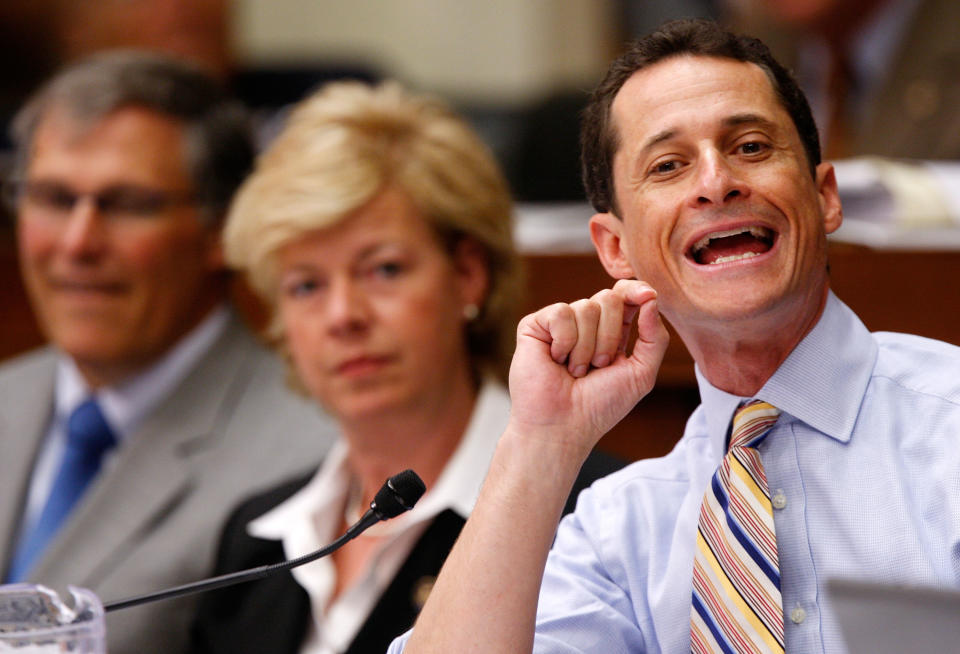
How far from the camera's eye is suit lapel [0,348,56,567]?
1909 millimetres

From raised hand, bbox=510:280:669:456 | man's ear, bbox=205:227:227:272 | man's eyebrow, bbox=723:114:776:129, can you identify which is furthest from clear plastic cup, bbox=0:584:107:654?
man's ear, bbox=205:227:227:272

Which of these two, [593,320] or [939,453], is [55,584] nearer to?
[593,320]

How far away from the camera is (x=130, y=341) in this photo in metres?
1.97

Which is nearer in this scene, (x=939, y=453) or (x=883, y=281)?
(x=939, y=453)

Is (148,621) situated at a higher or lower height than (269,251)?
lower

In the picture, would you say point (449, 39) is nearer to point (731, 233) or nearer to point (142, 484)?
point (142, 484)

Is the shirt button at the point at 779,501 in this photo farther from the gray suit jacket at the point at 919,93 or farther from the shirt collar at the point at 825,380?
the gray suit jacket at the point at 919,93

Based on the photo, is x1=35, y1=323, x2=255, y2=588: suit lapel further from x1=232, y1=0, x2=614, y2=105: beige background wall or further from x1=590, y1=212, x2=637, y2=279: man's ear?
x1=232, y1=0, x2=614, y2=105: beige background wall

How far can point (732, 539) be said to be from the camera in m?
0.93

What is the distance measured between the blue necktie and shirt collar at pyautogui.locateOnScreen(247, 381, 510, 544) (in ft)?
1.27

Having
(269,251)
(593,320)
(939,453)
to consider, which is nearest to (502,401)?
(269,251)

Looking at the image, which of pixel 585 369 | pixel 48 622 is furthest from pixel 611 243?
pixel 48 622

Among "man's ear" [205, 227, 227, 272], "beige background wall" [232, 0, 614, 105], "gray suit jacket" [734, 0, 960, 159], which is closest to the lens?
"man's ear" [205, 227, 227, 272]

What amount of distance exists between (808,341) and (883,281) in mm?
450
